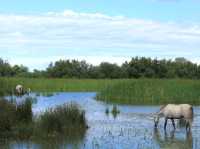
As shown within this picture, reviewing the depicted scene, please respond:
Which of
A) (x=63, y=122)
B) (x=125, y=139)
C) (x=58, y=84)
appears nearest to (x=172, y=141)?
(x=125, y=139)

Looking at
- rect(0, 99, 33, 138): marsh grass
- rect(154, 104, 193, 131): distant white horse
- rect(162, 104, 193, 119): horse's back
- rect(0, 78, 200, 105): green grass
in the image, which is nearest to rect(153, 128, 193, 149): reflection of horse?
rect(154, 104, 193, 131): distant white horse

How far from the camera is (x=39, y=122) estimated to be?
18.1m

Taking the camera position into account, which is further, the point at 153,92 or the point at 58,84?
the point at 58,84

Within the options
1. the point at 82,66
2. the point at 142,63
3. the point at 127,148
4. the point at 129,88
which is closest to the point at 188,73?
the point at 142,63

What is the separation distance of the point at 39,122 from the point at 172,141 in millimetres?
4746

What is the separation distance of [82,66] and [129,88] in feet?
184

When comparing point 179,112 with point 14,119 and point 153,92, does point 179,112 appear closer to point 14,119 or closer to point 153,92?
point 14,119

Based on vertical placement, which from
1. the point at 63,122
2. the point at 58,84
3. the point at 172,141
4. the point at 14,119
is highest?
the point at 58,84

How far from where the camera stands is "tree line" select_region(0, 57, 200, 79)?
8369 centimetres

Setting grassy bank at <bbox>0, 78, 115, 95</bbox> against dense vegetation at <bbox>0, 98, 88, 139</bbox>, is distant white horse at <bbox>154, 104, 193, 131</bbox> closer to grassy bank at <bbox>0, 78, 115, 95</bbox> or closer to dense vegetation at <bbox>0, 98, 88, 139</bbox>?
dense vegetation at <bbox>0, 98, 88, 139</bbox>

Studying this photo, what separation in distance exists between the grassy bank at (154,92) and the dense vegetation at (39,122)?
19817 mm

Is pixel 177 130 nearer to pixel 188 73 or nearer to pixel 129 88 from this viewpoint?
pixel 129 88

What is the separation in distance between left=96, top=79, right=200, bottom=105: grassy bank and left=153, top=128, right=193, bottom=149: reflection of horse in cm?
1948

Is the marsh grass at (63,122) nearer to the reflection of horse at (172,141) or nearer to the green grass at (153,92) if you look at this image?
the reflection of horse at (172,141)
